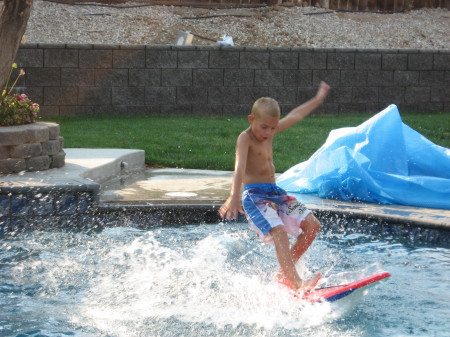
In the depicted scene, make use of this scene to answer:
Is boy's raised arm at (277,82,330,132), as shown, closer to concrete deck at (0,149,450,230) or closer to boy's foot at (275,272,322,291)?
boy's foot at (275,272,322,291)

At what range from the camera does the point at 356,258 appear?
6.09 metres

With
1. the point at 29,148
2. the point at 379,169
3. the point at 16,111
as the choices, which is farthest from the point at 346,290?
the point at 16,111

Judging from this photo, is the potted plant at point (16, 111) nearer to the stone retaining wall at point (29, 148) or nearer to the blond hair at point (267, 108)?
the stone retaining wall at point (29, 148)

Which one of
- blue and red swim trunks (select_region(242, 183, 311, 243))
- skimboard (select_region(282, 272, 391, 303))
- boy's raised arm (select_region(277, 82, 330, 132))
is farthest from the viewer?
boy's raised arm (select_region(277, 82, 330, 132))

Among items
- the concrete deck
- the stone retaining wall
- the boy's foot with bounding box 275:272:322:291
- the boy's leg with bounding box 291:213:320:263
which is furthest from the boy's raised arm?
the stone retaining wall

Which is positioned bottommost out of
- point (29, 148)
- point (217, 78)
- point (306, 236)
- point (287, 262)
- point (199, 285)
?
point (199, 285)

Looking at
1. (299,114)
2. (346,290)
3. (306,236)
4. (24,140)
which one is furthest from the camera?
(24,140)

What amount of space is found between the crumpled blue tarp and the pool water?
34.1 inches

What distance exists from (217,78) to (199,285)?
868 cm

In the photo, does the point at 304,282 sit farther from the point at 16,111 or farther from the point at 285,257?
the point at 16,111

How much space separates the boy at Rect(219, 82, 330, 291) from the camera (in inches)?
190

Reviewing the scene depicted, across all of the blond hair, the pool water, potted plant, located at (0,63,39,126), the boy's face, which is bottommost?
the pool water

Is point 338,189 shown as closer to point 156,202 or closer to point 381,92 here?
point 156,202

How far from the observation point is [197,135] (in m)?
11.4
